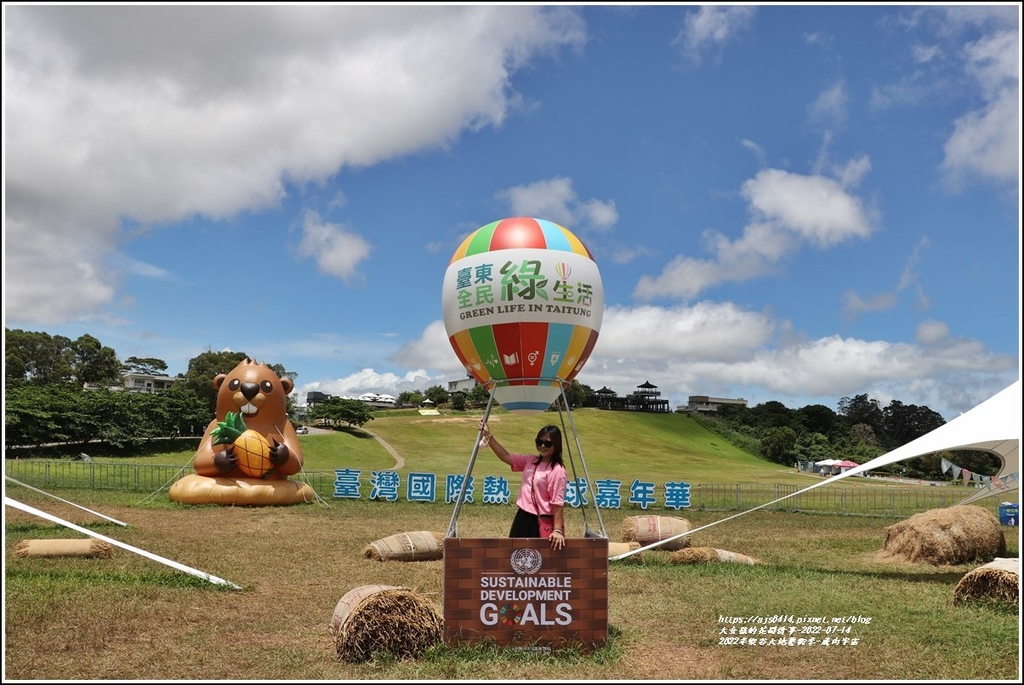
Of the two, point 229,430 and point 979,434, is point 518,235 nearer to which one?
point 979,434

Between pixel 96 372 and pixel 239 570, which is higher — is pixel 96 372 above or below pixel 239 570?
above

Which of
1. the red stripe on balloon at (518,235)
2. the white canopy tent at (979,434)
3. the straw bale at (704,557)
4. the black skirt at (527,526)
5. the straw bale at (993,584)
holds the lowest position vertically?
the straw bale at (704,557)

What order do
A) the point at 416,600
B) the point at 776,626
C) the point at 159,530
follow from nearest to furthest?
the point at 416,600 → the point at 776,626 → the point at 159,530

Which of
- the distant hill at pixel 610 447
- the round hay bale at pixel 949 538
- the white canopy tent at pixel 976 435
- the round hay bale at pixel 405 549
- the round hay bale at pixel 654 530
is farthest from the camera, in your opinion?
the distant hill at pixel 610 447

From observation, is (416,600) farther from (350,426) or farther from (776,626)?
(350,426)

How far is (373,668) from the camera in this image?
23.5 feet

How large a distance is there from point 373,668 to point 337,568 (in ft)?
19.6

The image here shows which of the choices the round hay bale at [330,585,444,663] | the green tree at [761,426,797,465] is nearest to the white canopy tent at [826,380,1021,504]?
the round hay bale at [330,585,444,663]

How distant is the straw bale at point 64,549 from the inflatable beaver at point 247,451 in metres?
9.57

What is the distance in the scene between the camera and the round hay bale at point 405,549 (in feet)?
44.8

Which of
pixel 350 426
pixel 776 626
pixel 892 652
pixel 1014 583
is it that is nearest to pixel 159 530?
pixel 776 626

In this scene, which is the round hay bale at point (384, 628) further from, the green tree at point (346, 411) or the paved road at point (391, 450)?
Result: the green tree at point (346, 411)

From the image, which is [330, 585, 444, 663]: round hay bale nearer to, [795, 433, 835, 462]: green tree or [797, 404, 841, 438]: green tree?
[795, 433, 835, 462]: green tree

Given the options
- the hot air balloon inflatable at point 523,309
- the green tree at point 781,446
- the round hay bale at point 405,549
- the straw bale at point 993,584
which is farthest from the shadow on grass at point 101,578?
the green tree at point 781,446
